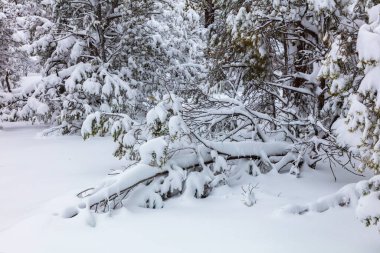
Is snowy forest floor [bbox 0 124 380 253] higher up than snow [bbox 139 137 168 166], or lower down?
lower down

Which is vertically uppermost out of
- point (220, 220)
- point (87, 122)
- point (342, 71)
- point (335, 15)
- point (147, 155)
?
point (335, 15)

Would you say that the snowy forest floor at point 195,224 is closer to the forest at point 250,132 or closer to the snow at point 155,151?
the forest at point 250,132

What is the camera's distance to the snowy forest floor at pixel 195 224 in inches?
167

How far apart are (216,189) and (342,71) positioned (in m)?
2.67

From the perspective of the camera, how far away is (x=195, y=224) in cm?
479

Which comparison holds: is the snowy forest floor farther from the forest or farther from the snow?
the snow

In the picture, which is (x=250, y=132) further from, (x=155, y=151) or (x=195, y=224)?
(x=195, y=224)

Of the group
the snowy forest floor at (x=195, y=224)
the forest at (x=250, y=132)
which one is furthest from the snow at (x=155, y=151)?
the snowy forest floor at (x=195, y=224)

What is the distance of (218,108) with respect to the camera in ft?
22.6

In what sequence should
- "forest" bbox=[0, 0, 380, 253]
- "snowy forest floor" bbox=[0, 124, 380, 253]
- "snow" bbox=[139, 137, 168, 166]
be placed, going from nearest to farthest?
"forest" bbox=[0, 0, 380, 253], "snowy forest floor" bbox=[0, 124, 380, 253], "snow" bbox=[139, 137, 168, 166]

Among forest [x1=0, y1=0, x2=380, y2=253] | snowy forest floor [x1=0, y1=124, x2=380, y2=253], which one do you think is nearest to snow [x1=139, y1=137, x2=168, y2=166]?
forest [x1=0, y1=0, x2=380, y2=253]

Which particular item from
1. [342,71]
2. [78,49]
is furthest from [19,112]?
[342,71]

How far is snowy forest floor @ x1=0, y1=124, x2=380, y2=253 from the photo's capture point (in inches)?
167

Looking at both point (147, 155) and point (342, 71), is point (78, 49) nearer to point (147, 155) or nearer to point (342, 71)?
point (147, 155)
